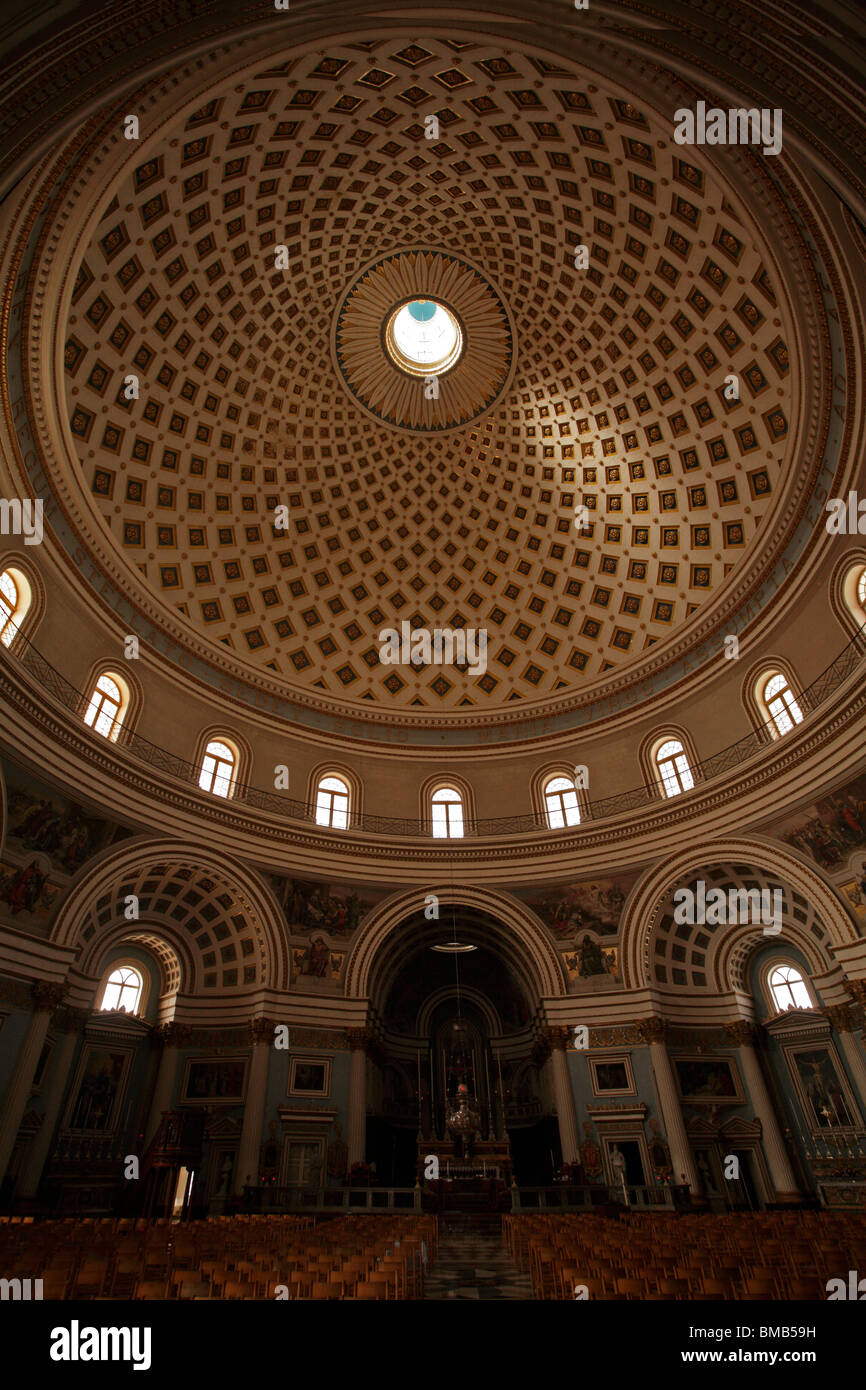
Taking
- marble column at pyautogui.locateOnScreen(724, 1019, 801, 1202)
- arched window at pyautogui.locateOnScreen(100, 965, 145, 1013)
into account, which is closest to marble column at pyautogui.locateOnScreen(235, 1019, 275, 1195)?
arched window at pyautogui.locateOnScreen(100, 965, 145, 1013)

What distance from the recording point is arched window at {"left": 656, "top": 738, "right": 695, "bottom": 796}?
24.5 meters

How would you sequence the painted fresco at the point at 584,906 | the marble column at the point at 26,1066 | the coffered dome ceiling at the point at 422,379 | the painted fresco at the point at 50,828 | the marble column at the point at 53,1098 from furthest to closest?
the painted fresco at the point at 584,906 < the coffered dome ceiling at the point at 422,379 < the painted fresco at the point at 50,828 < the marble column at the point at 53,1098 < the marble column at the point at 26,1066

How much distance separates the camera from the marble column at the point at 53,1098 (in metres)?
16.8

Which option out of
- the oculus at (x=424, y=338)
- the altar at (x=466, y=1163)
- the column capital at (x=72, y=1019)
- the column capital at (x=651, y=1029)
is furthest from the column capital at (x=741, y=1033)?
the oculus at (x=424, y=338)

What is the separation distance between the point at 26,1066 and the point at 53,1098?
7.36 ft

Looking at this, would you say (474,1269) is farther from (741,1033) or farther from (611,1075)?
(741,1033)

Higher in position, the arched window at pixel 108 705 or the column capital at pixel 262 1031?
the arched window at pixel 108 705

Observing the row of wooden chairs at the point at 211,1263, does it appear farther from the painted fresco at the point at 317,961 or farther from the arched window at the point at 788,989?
the arched window at the point at 788,989

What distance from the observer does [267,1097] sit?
21219 mm

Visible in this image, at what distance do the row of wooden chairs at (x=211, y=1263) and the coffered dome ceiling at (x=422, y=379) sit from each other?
61.8 ft

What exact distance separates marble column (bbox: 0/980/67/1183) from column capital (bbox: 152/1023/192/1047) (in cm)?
550
